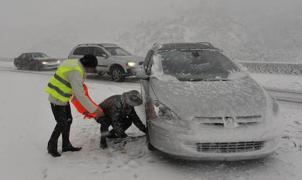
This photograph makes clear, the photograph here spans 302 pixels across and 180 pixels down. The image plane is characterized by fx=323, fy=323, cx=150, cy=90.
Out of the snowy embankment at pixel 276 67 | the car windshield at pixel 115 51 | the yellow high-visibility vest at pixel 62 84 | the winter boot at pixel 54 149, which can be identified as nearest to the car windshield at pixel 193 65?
the yellow high-visibility vest at pixel 62 84

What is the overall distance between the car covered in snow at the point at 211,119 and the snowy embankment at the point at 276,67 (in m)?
12.4

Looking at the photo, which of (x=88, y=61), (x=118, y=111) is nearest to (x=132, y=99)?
(x=118, y=111)

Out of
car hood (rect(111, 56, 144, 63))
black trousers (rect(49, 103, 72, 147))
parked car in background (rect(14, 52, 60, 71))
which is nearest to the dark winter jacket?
black trousers (rect(49, 103, 72, 147))

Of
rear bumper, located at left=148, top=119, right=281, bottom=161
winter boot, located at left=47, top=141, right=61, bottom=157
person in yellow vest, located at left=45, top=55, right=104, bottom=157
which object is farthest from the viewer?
winter boot, located at left=47, top=141, right=61, bottom=157

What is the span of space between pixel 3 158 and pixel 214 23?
35.3 m

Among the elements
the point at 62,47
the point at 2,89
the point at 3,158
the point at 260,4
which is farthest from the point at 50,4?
the point at 3,158

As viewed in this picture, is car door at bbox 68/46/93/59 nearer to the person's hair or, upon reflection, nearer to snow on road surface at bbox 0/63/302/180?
snow on road surface at bbox 0/63/302/180

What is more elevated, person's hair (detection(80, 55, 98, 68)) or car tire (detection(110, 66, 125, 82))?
person's hair (detection(80, 55, 98, 68))

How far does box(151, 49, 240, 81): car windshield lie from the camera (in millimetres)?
5301

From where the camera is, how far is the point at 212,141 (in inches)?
156

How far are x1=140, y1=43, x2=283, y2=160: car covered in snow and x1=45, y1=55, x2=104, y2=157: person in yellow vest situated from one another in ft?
3.10

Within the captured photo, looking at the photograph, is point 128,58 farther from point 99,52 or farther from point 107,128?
point 107,128

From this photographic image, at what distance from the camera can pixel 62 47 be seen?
1788 inches

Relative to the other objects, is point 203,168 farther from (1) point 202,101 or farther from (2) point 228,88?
(2) point 228,88
